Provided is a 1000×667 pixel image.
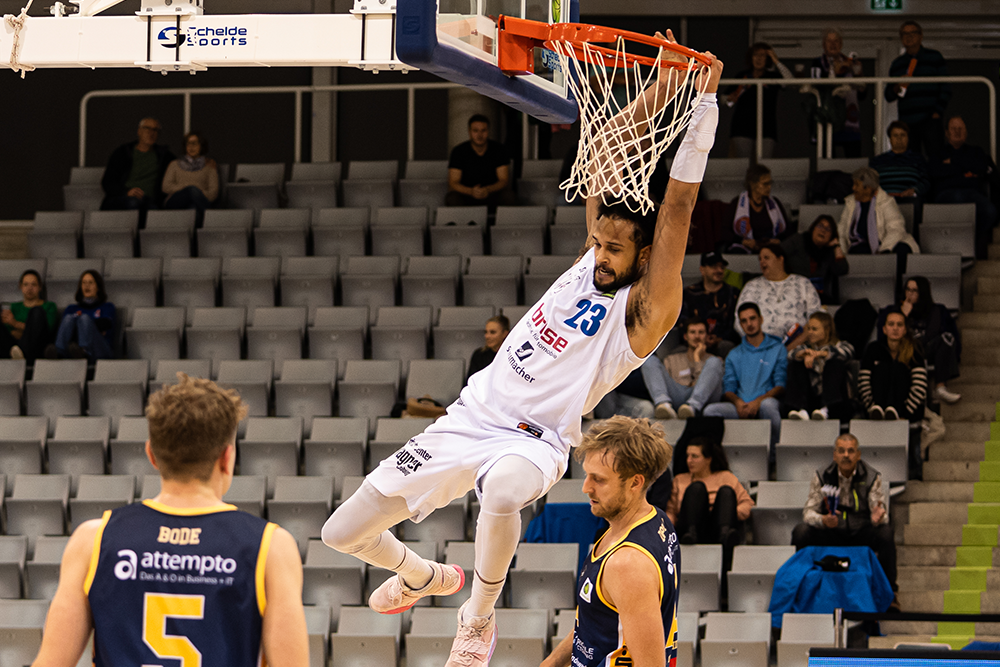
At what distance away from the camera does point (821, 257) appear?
36.6 feet

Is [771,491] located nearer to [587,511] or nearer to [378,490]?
[587,511]

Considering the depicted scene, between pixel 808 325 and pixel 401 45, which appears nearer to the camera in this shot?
pixel 401 45

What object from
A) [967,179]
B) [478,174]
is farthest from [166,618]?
[967,179]

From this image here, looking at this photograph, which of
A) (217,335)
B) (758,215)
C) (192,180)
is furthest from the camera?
(192,180)

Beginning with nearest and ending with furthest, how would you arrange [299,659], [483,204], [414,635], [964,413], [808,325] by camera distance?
[299,659] < [414,635] < [808,325] < [964,413] < [483,204]

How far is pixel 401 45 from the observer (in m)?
4.70

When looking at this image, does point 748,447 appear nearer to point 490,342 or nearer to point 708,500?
point 708,500

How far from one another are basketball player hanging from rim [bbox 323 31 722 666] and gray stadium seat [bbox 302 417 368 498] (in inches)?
204

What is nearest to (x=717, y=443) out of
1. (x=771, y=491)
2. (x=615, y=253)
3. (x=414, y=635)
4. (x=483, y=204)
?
(x=771, y=491)

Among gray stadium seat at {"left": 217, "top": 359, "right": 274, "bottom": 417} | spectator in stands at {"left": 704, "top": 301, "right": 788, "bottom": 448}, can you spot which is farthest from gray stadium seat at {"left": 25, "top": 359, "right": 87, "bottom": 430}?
spectator in stands at {"left": 704, "top": 301, "right": 788, "bottom": 448}

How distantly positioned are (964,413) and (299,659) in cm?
924

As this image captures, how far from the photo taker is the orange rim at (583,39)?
475cm

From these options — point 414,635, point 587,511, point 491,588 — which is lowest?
Answer: point 414,635

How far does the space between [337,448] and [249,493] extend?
2.62 feet
